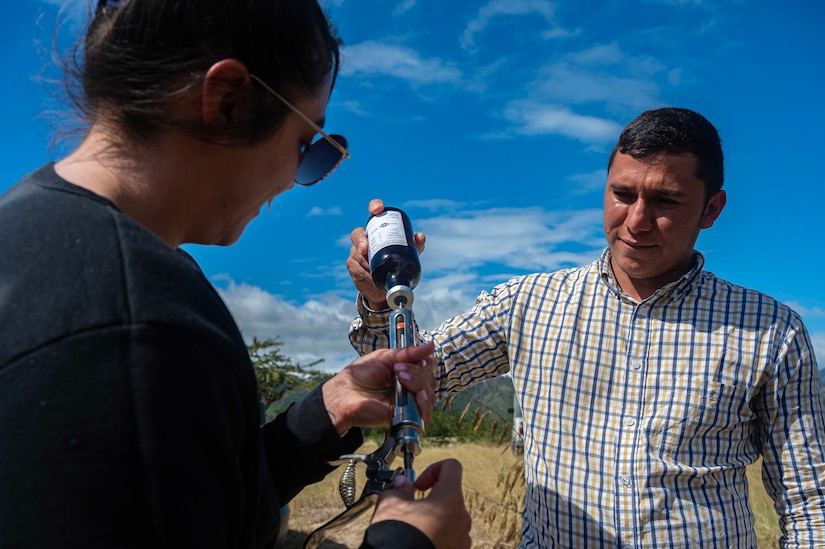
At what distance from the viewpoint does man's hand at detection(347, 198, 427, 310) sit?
8.66 ft

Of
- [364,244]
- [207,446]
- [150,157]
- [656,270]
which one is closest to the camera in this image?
[207,446]

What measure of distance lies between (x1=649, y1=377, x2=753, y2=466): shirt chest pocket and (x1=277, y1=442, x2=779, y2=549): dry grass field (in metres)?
1.83

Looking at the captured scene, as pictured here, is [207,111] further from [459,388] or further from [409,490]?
[459,388]

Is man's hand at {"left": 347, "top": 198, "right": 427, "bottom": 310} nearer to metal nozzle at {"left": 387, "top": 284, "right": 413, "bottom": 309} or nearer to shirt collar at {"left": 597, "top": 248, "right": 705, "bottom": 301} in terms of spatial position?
metal nozzle at {"left": 387, "top": 284, "right": 413, "bottom": 309}

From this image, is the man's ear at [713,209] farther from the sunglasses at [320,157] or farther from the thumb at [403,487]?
the thumb at [403,487]

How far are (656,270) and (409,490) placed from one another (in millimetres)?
2169

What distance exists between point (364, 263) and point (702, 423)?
161 cm

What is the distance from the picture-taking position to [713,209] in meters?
3.51

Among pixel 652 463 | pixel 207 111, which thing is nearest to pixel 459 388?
pixel 652 463

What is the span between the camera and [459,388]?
11.6ft

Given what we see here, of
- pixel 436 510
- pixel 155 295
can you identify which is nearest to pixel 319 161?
pixel 155 295

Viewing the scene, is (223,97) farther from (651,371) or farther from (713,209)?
(713,209)

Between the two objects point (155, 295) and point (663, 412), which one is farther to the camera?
point (663, 412)

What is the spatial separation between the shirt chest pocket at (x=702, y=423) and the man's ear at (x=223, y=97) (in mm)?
2318
